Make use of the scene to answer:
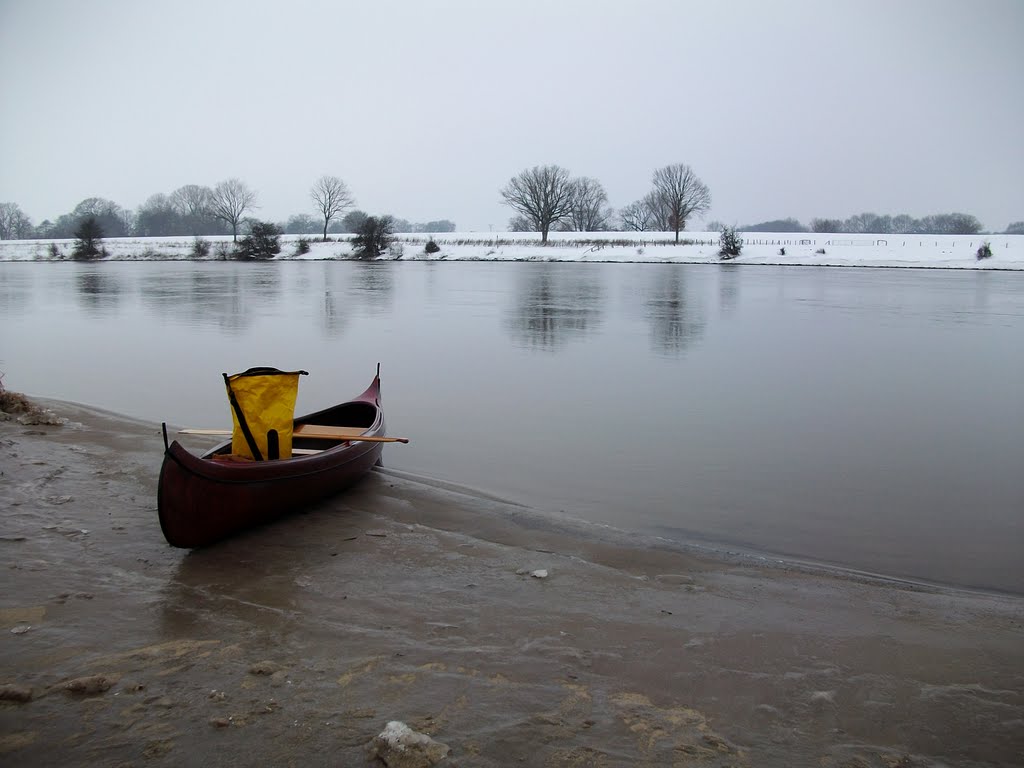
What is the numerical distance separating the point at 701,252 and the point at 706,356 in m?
51.4

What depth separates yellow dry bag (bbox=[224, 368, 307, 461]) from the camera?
19.9 ft

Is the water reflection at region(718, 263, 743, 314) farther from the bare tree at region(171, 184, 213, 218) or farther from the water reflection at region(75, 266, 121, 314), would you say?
the bare tree at region(171, 184, 213, 218)

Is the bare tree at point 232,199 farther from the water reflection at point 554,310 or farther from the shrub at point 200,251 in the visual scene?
the water reflection at point 554,310

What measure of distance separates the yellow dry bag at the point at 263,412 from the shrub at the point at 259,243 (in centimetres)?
6657

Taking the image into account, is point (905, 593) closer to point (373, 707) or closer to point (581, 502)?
point (581, 502)

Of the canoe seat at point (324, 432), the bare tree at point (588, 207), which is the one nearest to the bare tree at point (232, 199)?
the bare tree at point (588, 207)

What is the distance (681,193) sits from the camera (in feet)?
263

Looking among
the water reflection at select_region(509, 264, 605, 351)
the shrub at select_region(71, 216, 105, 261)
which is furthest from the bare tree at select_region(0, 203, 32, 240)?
the water reflection at select_region(509, 264, 605, 351)

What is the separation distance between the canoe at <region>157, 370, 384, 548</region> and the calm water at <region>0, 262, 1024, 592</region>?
142 cm

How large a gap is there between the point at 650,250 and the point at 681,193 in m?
18.3

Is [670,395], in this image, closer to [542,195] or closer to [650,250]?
[650,250]

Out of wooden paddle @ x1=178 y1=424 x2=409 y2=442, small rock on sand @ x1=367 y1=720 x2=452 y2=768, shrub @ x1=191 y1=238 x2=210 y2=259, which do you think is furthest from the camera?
shrub @ x1=191 y1=238 x2=210 y2=259

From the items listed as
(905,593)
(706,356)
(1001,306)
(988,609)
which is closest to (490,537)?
(905,593)

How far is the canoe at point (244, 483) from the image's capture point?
5.46 m
